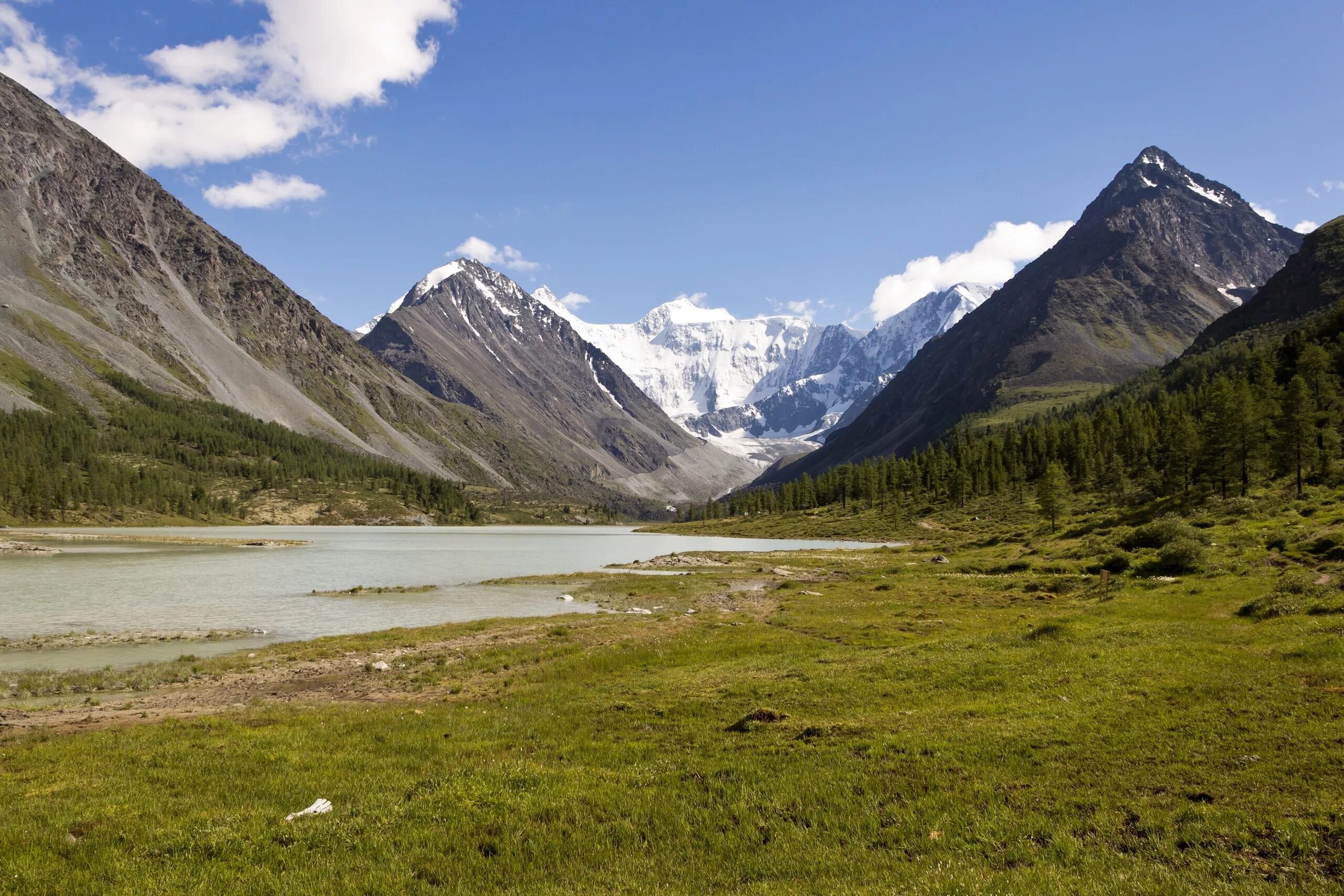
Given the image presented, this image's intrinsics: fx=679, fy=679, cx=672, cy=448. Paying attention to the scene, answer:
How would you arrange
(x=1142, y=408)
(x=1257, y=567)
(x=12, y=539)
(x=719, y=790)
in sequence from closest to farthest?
(x=719, y=790), (x=1257, y=567), (x=12, y=539), (x=1142, y=408)

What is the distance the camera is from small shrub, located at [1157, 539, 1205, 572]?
46.2m

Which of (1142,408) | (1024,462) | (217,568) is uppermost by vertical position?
(1142,408)

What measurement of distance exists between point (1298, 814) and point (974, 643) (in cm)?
1888

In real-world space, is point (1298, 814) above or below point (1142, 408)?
below

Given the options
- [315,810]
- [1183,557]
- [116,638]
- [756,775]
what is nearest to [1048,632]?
[756,775]

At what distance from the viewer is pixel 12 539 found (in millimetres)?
131125

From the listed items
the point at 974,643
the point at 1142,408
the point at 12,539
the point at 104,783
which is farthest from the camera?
the point at 1142,408

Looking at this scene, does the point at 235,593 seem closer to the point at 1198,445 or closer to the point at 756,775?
the point at 756,775

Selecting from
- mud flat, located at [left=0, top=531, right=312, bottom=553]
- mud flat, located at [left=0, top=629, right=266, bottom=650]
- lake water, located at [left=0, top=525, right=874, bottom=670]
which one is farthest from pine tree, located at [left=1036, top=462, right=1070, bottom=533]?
→ mud flat, located at [left=0, top=531, right=312, bottom=553]

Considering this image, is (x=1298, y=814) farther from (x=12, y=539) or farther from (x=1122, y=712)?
(x=12, y=539)

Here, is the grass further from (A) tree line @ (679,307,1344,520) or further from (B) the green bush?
(A) tree line @ (679,307,1344,520)

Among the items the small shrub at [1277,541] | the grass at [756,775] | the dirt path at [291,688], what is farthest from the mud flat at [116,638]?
the small shrub at [1277,541]

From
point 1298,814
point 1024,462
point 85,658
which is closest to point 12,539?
point 85,658

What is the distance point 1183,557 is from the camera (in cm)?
4719
